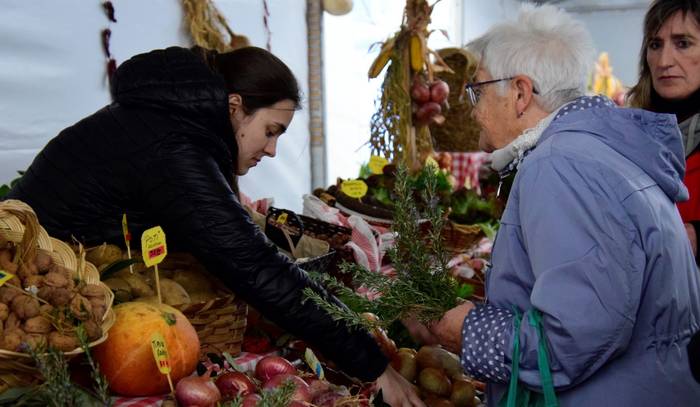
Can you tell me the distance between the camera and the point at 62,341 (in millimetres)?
1354

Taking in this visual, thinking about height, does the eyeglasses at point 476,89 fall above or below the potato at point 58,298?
above

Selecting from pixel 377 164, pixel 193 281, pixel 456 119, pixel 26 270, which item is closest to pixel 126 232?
pixel 193 281

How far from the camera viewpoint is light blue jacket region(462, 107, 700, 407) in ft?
4.49

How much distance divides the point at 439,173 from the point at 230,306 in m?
2.40

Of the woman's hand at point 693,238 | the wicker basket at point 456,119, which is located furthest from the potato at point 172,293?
the wicker basket at point 456,119

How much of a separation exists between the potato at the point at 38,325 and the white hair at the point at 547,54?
1151 millimetres

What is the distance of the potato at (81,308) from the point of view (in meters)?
1.42

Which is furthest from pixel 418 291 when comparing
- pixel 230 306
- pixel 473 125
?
pixel 473 125

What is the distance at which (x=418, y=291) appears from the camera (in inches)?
63.6

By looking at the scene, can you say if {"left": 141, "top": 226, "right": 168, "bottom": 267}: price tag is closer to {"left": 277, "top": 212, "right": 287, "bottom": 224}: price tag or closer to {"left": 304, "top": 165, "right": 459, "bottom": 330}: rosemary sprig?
{"left": 304, "top": 165, "right": 459, "bottom": 330}: rosemary sprig

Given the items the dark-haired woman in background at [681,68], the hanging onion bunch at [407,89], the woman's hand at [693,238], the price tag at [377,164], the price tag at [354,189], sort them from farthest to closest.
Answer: the hanging onion bunch at [407,89], the price tag at [377,164], the price tag at [354,189], the dark-haired woman in background at [681,68], the woman's hand at [693,238]

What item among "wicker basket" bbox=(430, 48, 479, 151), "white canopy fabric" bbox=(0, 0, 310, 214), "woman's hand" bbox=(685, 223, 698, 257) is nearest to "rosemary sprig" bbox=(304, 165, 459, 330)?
"woman's hand" bbox=(685, 223, 698, 257)

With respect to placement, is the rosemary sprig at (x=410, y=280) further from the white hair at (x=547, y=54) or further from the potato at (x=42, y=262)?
the potato at (x=42, y=262)

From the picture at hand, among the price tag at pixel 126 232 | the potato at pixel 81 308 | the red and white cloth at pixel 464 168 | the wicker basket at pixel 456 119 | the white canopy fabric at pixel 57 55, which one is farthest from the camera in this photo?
the wicker basket at pixel 456 119
